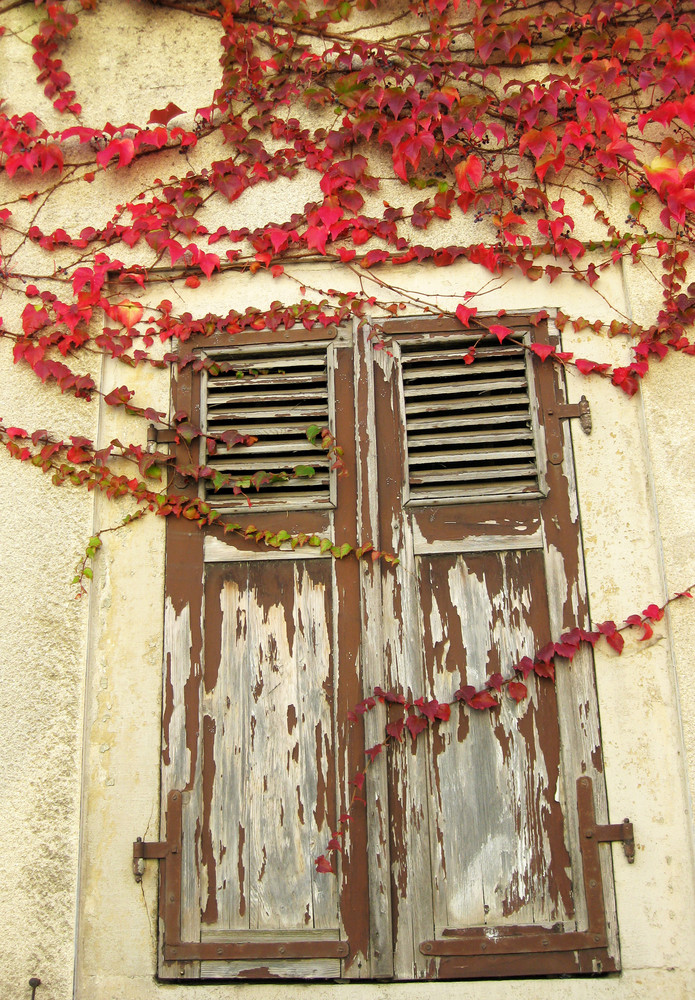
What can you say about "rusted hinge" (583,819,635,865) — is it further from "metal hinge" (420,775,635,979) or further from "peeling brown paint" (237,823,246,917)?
"peeling brown paint" (237,823,246,917)

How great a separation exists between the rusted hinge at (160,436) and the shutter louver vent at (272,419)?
151mm

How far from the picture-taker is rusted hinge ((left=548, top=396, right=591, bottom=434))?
3285mm

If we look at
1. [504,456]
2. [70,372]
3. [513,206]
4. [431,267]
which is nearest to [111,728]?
[70,372]

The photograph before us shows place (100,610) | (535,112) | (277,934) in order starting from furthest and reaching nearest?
(535,112)
(100,610)
(277,934)

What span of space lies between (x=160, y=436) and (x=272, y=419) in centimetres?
46

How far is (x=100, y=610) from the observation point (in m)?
3.23

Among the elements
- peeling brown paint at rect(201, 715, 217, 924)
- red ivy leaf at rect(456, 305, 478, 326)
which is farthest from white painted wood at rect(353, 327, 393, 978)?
peeling brown paint at rect(201, 715, 217, 924)

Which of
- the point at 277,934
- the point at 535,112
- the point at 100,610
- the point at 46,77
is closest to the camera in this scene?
the point at 277,934

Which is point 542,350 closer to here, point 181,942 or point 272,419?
point 272,419

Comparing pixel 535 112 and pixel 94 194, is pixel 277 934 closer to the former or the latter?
pixel 94 194

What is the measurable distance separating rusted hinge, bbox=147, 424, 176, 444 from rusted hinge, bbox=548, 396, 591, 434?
1.54 m

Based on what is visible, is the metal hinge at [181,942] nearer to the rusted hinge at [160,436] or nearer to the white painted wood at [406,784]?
the white painted wood at [406,784]

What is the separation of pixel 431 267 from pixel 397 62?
974 mm

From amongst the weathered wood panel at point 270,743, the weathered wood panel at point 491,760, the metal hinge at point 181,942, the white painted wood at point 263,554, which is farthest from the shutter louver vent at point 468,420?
the metal hinge at point 181,942
